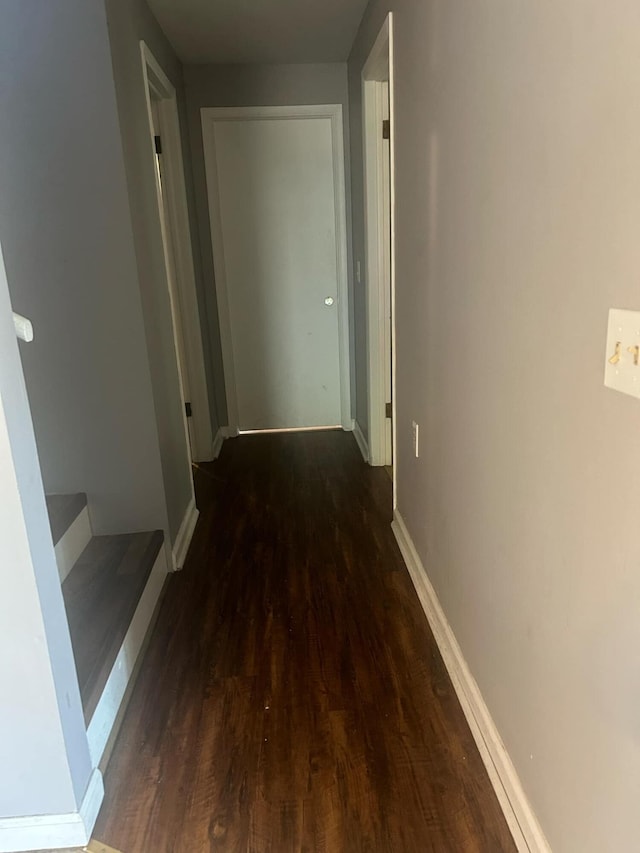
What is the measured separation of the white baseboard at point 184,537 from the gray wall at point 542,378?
1.16 metres

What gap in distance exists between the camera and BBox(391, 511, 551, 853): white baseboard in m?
1.23

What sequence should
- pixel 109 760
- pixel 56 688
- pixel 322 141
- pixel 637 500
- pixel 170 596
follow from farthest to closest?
pixel 322 141 < pixel 170 596 < pixel 109 760 < pixel 56 688 < pixel 637 500

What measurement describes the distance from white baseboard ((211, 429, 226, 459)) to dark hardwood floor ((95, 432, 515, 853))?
3.82 feet

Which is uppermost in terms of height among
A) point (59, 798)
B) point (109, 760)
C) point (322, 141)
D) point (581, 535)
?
point (322, 141)

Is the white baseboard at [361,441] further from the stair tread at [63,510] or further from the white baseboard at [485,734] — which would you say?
the stair tread at [63,510]

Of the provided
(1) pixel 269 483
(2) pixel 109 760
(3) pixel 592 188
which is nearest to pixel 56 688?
(2) pixel 109 760

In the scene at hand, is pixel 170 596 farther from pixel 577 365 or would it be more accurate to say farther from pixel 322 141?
pixel 322 141

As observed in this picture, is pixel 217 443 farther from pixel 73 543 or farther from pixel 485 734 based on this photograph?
pixel 485 734

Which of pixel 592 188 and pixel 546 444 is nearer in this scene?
pixel 592 188

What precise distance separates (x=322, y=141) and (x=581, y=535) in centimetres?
338

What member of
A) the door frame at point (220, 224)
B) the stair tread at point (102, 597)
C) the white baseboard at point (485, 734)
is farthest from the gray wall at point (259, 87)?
the white baseboard at point (485, 734)

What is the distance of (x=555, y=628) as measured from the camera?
1078mm

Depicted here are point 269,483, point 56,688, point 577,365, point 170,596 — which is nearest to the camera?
point 577,365

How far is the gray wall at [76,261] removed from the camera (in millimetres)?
1934
